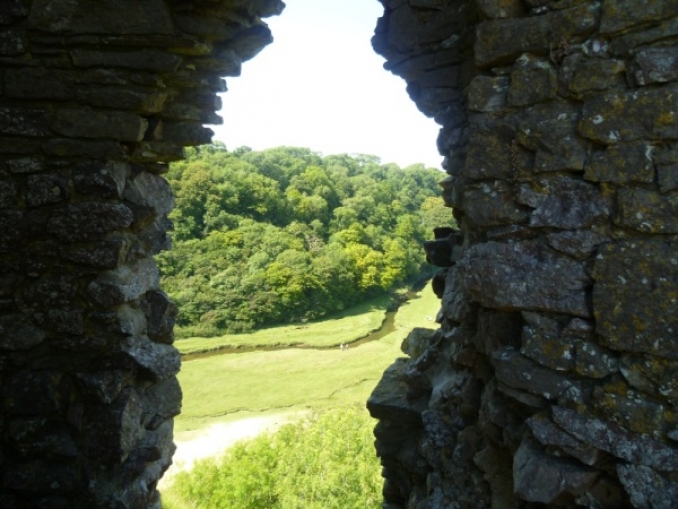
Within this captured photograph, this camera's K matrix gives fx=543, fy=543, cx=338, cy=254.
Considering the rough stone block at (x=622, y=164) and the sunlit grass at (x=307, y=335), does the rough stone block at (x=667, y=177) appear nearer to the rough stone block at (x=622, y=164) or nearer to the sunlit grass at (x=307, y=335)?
the rough stone block at (x=622, y=164)

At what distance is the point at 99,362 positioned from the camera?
381 centimetres

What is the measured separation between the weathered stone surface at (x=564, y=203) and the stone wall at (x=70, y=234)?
8.24 feet

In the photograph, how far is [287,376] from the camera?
67.6 ft

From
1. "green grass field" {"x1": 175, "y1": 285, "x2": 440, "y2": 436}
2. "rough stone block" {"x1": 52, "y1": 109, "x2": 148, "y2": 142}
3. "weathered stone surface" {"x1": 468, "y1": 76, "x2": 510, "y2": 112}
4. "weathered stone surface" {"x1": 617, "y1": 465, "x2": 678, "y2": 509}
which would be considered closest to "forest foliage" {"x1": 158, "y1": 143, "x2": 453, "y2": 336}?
"green grass field" {"x1": 175, "y1": 285, "x2": 440, "y2": 436}

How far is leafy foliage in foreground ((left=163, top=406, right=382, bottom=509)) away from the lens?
433 inches

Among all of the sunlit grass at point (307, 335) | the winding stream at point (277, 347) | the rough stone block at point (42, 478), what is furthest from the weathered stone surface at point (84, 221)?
the sunlit grass at point (307, 335)

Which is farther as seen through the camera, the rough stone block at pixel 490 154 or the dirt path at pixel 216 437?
the dirt path at pixel 216 437

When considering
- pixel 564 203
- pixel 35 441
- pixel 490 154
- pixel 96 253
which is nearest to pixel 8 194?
pixel 96 253

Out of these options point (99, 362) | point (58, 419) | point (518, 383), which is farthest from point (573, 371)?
point (58, 419)

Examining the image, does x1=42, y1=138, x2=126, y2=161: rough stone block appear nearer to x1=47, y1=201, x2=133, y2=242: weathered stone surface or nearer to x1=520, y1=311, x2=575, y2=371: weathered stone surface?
x1=47, y1=201, x2=133, y2=242: weathered stone surface

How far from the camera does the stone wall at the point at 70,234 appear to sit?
3713mm

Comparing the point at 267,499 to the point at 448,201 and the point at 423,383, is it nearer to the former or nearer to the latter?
the point at 423,383

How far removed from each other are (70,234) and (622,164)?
348cm

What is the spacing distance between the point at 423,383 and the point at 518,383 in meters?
1.57
